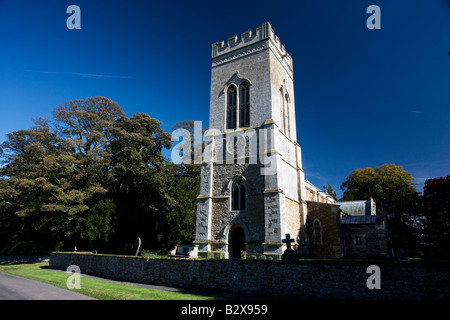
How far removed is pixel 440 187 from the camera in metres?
26.3

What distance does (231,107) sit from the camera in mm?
19766

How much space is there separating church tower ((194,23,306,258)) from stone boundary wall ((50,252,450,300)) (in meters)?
5.72

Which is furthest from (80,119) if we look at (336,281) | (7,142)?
(336,281)

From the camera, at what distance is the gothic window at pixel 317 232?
60.3 feet

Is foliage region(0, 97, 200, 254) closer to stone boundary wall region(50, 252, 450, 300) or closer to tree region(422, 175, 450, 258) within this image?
stone boundary wall region(50, 252, 450, 300)

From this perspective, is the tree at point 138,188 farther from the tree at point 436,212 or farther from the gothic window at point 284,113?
the tree at point 436,212

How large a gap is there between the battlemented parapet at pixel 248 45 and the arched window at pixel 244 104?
286 centimetres

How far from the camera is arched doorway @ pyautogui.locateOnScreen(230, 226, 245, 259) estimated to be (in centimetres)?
1650

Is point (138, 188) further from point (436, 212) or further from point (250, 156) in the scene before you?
point (436, 212)

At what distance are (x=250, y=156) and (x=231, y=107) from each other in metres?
4.71

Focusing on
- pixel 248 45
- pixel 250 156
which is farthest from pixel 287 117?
pixel 248 45

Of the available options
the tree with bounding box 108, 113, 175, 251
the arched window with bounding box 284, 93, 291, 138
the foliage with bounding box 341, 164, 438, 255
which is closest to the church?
the arched window with bounding box 284, 93, 291, 138

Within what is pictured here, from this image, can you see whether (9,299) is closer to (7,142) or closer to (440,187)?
(7,142)
